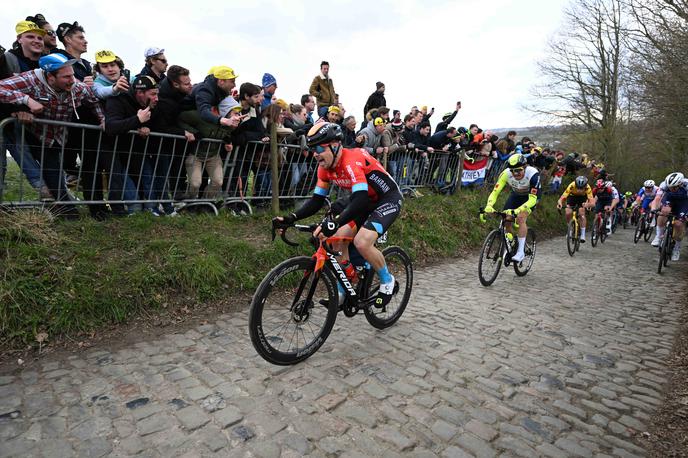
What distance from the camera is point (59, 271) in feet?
13.8

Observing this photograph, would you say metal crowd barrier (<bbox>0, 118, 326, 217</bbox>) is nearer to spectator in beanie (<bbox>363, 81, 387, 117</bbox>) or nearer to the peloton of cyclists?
spectator in beanie (<bbox>363, 81, 387, 117</bbox>)

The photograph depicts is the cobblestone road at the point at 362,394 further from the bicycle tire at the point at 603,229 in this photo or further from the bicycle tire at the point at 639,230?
the bicycle tire at the point at 639,230

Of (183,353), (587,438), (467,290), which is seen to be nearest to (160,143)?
(183,353)

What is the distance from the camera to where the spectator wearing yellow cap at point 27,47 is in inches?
201

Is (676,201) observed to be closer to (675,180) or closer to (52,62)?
(675,180)

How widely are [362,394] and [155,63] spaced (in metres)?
6.16

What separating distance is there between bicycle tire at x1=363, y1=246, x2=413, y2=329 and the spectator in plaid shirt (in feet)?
14.1

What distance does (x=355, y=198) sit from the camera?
3.84 metres

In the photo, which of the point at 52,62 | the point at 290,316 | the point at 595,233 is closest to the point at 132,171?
the point at 52,62

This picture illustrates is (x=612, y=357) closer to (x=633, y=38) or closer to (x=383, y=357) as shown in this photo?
(x=383, y=357)

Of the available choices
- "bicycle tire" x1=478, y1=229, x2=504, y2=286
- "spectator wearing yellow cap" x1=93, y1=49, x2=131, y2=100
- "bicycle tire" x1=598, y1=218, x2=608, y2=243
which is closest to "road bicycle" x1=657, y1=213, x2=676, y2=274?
"bicycle tire" x1=598, y1=218, x2=608, y2=243

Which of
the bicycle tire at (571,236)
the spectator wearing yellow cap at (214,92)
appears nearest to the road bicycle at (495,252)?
the bicycle tire at (571,236)

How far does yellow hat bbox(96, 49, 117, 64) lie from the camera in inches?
225

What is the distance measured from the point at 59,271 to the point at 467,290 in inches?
225
